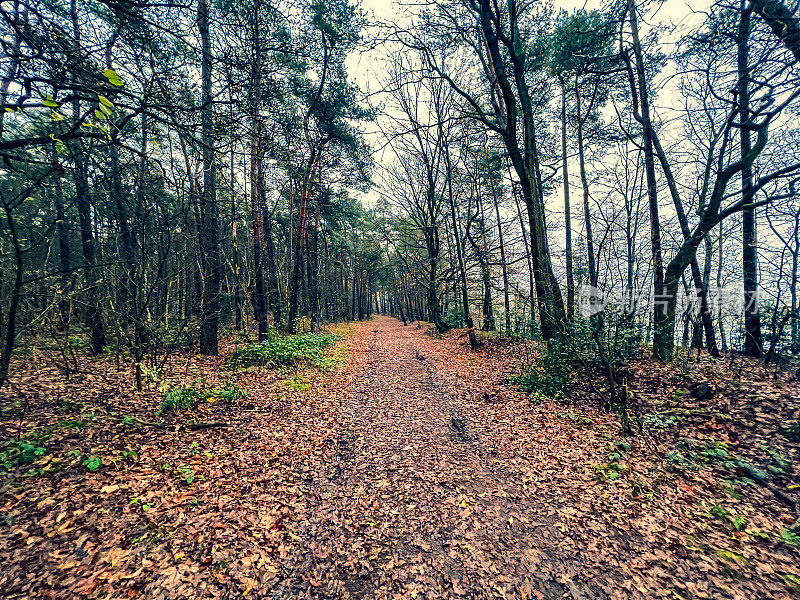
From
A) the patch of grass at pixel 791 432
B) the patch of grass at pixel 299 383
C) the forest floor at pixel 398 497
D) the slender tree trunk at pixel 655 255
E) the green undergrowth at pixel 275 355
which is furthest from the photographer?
the green undergrowth at pixel 275 355

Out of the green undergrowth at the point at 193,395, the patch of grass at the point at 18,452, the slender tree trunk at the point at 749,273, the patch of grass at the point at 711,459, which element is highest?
the slender tree trunk at the point at 749,273

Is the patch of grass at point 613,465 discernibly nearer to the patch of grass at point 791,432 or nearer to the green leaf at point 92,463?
the patch of grass at point 791,432

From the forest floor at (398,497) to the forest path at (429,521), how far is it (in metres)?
0.02

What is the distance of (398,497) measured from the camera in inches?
144

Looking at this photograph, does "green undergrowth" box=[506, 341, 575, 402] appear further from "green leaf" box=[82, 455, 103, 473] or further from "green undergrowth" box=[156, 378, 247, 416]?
"green leaf" box=[82, 455, 103, 473]

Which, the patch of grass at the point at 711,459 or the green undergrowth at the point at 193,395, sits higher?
the green undergrowth at the point at 193,395

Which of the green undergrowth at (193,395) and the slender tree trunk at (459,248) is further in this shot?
the slender tree trunk at (459,248)

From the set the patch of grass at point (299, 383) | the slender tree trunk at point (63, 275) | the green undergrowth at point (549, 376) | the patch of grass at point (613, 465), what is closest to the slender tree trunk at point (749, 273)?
the green undergrowth at point (549, 376)

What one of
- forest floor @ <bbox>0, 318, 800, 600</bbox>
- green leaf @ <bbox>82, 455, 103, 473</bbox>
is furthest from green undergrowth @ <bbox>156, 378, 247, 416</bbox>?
green leaf @ <bbox>82, 455, 103, 473</bbox>

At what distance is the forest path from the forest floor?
22 millimetres

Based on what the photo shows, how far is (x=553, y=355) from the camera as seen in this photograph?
7.20m

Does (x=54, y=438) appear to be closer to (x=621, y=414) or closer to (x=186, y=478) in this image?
(x=186, y=478)

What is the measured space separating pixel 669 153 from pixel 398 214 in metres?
15.8

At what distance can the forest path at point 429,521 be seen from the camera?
2.59 meters
